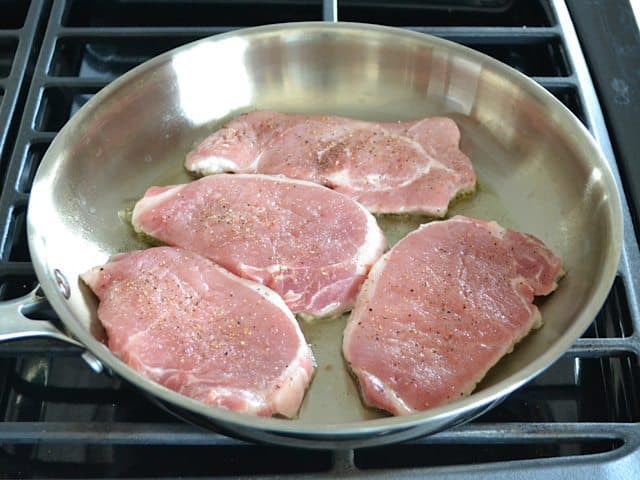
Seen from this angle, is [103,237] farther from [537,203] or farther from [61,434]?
[537,203]

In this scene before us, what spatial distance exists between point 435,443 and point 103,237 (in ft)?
2.53

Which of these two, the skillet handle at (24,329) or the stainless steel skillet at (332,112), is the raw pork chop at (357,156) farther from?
the skillet handle at (24,329)

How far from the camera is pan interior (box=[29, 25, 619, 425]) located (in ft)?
4.05

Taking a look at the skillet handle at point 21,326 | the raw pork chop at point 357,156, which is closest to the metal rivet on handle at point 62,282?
the skillet handle at point 21,326

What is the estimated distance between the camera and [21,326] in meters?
1.06

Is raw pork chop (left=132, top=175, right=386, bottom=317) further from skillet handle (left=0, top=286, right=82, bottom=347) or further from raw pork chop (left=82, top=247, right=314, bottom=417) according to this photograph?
skillet handle (left=0, top=286, right=82, bottom=347)

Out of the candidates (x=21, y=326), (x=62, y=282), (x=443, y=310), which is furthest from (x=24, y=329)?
(x=443, y=310)

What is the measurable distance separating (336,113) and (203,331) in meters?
0.67

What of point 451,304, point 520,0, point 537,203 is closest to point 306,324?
point 451,304

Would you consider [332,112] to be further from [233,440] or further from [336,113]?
[233,440]

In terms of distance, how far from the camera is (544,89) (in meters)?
1.44

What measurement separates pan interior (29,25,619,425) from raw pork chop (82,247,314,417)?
0.19 ft

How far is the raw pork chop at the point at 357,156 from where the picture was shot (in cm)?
144

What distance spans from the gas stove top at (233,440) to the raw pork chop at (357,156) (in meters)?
0.28
